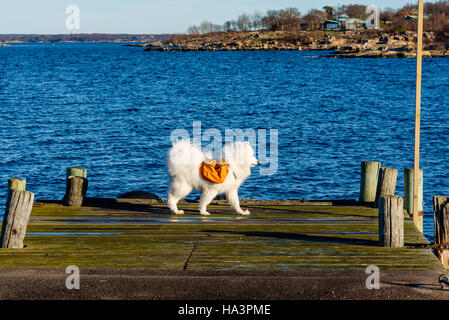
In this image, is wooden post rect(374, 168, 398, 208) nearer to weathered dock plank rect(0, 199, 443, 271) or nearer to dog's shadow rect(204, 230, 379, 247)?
weathered dock plank rect(0, 199, 443, 271)

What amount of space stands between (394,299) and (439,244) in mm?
2857

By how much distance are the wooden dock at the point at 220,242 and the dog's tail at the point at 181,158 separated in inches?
41.6

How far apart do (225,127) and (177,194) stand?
26.3 meters

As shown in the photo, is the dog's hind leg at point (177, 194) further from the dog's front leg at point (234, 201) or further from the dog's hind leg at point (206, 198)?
the dog's front leg at point (234, 201)

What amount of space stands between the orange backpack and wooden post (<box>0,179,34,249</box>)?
11.5 feet

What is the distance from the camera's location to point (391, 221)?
9562 millimetres

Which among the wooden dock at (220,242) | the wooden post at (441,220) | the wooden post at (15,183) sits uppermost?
the wooden post at (15,183)

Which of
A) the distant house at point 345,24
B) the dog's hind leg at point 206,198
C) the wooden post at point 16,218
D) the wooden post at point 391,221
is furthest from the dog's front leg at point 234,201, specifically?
the distant house at point 345,24

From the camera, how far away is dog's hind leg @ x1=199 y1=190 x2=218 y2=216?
472 inches

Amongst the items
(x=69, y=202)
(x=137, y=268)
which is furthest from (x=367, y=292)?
(x=69, y=202)

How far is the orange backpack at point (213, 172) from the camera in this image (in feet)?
38.3

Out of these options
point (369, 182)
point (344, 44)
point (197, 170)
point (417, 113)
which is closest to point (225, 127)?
point (369, 182)

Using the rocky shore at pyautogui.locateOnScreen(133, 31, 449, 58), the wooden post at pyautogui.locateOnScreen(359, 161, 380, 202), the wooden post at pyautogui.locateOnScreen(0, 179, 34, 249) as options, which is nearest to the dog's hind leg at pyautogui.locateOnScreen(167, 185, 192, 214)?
the wooden post at pyautogui.locateOnScreen(0, 179, 34, 249)

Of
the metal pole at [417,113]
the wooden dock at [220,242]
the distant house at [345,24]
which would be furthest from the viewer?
the distant house at [345,24]
